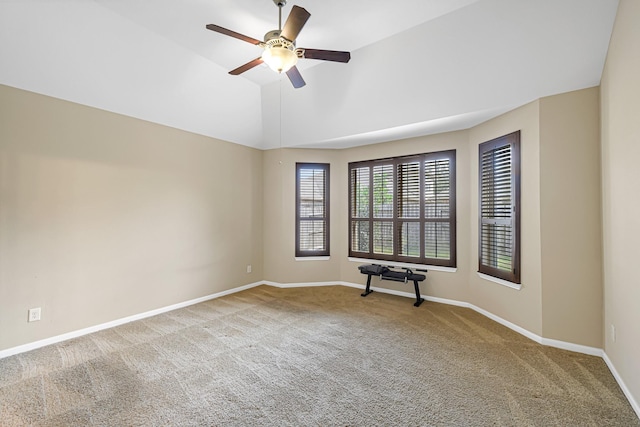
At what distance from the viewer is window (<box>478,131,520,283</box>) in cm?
324

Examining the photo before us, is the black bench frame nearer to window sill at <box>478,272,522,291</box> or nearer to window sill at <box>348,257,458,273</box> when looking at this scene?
window sill at <box>348,257,458,273</box>

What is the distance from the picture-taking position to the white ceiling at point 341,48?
8.09 feet

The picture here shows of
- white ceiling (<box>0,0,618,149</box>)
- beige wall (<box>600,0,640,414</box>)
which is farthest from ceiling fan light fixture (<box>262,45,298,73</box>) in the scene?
beige wall (<box>600,0,640,414</box>)

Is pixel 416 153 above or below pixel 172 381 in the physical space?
above

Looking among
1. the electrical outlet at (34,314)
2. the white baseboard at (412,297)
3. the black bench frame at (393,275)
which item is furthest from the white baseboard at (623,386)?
the electrical outlet at (34,314)

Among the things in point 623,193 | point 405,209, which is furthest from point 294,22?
point 405,209

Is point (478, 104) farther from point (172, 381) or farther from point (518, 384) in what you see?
A: point (172, 381)

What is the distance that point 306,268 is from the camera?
17.1ft

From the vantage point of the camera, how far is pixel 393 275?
4.31 meters

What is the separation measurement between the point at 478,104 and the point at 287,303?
373 centimetres

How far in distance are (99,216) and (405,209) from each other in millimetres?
4326

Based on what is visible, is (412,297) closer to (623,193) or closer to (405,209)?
(405,209)

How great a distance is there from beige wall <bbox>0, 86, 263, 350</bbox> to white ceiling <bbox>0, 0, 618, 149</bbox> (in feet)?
1.14

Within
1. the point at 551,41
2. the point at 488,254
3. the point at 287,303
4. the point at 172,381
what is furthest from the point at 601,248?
the point at 172,381
